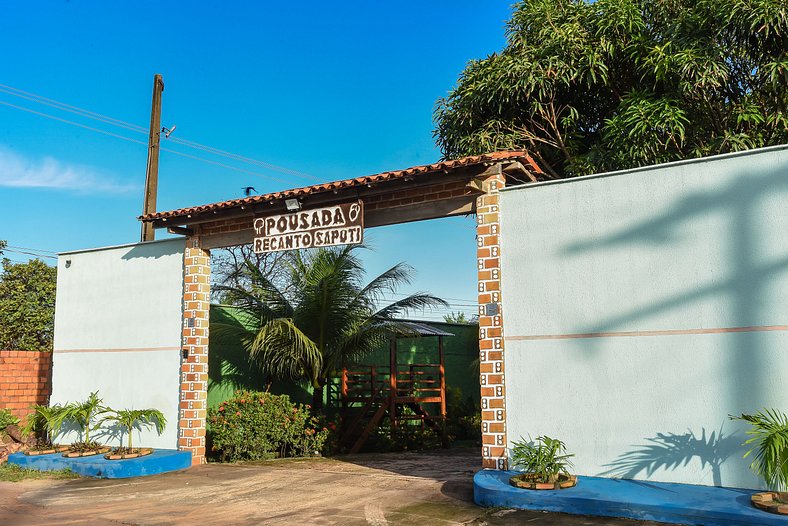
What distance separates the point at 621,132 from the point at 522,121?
236cm

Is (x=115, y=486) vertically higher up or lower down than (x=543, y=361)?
lower down

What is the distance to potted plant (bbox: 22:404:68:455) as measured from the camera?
36.4 feet

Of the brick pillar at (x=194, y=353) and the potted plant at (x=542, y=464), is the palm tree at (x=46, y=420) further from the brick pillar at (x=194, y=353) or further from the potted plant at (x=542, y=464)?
the potted plant at (x=542, y=464)

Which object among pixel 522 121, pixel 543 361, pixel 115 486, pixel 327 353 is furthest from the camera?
pixel 522 121

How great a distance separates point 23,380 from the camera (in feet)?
42.8

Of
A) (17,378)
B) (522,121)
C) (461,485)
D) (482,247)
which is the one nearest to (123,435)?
(17,378)

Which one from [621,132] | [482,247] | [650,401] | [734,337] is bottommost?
[650,401]

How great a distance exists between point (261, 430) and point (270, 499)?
12.5ft

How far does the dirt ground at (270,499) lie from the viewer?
6977mm

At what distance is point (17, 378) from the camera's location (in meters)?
13.0

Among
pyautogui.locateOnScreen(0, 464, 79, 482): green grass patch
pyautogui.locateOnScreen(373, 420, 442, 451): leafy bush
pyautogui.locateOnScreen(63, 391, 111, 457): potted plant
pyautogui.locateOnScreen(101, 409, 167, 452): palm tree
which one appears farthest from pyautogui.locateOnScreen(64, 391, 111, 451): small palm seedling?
pyautogui.locateOnScreen(373, 420, 442, 451): leafy bush

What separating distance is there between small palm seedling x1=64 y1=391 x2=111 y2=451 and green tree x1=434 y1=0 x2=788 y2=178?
8.50 meters

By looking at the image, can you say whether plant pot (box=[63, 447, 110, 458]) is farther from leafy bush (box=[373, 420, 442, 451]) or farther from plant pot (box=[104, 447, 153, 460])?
leafy bush (box=[373, 420, 442, 451])

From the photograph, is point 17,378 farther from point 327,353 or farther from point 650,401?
point 650,401
